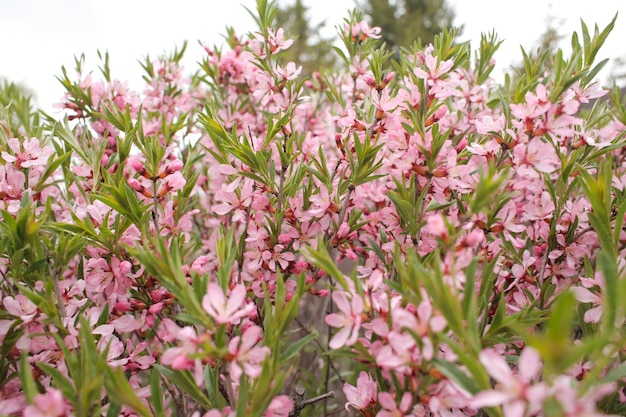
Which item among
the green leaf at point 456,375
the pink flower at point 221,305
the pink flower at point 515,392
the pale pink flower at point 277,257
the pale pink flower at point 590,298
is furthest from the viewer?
the pale pink flower at point 277,257

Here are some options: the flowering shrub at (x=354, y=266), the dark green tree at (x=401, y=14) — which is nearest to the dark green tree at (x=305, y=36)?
the dark green tree at (x=401, y=14)

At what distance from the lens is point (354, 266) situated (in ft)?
5.01

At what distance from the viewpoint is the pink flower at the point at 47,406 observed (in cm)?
90

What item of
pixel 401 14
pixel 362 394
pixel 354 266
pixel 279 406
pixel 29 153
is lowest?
pixel 362 394

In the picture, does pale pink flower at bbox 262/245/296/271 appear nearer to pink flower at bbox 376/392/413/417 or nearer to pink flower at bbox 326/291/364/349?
pink flower at bbox 326/291/364/349

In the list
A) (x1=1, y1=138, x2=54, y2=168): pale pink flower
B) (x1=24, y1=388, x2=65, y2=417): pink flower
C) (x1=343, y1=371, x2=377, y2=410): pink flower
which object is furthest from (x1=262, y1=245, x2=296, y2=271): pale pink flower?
(x1=1, y1=138, x2=54, y2=168): pale pink flower

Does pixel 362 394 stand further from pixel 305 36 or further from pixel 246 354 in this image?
pixel 305 36

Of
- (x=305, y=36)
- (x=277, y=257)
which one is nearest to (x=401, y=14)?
(x=305, y=36)

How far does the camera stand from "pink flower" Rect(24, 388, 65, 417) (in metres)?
0.90

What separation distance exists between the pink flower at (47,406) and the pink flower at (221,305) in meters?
0.35

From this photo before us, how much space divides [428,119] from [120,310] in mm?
1288

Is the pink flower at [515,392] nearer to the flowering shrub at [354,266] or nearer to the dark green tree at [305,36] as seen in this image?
the flowering shrub at [354,266]

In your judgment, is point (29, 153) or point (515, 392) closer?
point (515, 392)

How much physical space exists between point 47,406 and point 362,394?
0.80 meters
